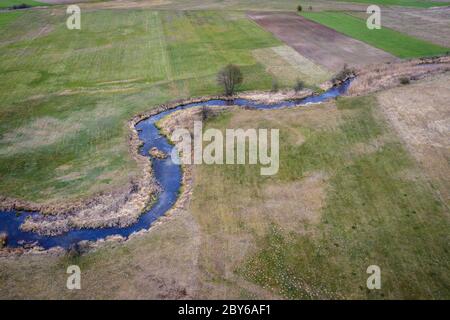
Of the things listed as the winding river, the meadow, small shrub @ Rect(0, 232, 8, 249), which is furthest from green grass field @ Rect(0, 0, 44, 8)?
the meadow

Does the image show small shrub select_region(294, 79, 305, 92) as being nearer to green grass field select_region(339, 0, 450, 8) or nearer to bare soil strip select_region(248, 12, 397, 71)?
bare soil strip select_region(248, 12, 397, 71)

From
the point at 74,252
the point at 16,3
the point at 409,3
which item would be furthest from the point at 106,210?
the point at 409,3

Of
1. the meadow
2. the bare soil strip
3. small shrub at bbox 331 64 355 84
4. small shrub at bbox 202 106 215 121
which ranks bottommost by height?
the meadow

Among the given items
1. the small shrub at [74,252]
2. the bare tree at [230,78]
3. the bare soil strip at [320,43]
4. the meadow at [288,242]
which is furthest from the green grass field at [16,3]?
the small shrub at [74,252]

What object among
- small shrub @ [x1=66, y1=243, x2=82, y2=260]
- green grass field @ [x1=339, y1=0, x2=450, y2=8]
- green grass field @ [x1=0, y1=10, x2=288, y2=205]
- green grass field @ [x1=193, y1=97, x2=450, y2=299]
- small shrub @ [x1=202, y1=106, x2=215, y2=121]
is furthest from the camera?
green grass field @ [x1=339, y1=0, x2=450, y2=8]

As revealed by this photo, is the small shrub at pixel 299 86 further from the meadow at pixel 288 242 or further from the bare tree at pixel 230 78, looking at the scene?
the meadow at pixel 288 242

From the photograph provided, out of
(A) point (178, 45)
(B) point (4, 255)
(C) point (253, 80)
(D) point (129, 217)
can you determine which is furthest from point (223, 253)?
(A) point (178, 45)

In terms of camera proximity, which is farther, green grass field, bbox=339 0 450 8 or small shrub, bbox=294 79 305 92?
green grass field, bbox=339 0 450 8
